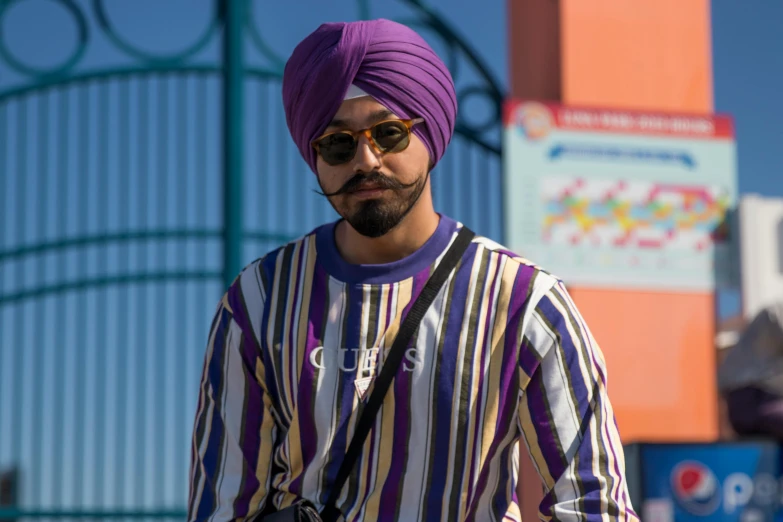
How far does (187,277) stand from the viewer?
201 inches

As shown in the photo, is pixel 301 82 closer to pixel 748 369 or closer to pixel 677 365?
pixel 748 369

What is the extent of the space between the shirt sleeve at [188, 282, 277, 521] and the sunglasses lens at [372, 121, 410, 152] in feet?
1.02

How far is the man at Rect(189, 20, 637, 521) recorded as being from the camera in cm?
151

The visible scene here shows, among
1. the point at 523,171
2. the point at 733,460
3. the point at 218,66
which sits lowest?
the point at 733,460

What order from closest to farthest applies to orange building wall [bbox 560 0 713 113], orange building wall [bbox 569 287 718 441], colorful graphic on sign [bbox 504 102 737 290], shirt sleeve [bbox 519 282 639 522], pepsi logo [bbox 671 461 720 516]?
shirt sleeve [bbox 519 282 639 522], pepsi logo [bbox 671 461 720 516], colorful graphic on sign [bbox 504 102 737 290], orange building wall [bbox 569 287 718 441], orange building wall [bbox 560 0 713 113]

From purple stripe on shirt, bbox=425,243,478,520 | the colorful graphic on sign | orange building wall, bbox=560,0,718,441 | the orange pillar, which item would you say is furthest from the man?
orange building wall, bbox=560,0,718,441

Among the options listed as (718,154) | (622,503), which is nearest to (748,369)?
(718,154)

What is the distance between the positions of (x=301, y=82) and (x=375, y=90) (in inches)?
4.0

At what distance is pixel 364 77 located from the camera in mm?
1530

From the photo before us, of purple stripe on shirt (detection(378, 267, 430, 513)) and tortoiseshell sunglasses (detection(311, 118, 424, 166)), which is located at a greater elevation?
tortoiseshell sunglasses (detection(311, 118, 424, 166))

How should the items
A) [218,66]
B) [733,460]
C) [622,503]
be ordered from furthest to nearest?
1. [218,66]
2. [733,460]
3. [622,503]

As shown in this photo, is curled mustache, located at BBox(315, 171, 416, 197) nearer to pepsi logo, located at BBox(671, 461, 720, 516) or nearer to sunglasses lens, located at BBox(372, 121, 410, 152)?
sunglasses lens, located at BBox(372, 121, 410, 152)

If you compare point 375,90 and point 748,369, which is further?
point 748,369

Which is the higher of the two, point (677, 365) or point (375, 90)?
point (375, 90)
